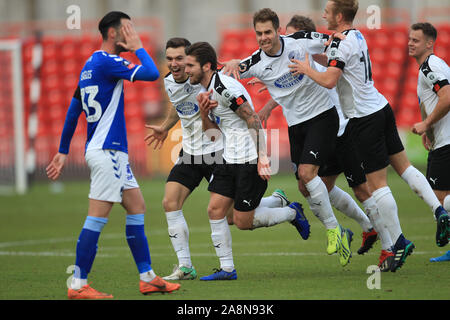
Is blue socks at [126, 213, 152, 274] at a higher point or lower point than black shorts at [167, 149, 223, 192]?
lower

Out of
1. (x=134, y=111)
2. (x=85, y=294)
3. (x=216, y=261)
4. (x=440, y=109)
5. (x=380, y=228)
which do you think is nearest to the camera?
(x=85, y=294)

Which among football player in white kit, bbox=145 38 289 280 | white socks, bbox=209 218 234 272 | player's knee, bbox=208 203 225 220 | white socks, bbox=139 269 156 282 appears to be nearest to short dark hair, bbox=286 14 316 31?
football player in white kit, bbox=145 38 289 280

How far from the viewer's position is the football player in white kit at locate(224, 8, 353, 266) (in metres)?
7.77

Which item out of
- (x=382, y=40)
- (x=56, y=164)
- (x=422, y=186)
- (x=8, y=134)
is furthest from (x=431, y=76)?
(x=382, y=40)

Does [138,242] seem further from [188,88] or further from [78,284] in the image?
[188,88]

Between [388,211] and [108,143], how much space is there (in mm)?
2974

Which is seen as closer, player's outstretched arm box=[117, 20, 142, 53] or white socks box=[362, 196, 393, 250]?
player's outstretched arm box=[117, 20, 142, 53]

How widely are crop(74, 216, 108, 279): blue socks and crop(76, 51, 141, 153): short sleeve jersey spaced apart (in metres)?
0.65

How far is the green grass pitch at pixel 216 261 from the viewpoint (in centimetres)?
668

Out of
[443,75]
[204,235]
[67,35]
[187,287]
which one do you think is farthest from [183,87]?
[67,35]

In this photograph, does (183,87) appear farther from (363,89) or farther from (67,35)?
(67,35)

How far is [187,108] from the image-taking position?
27.2 ft

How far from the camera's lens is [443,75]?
840cm

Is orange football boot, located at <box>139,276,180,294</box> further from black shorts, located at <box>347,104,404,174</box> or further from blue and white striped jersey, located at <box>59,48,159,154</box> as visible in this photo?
black shorts, located at <box>347,104,404,174</box>
